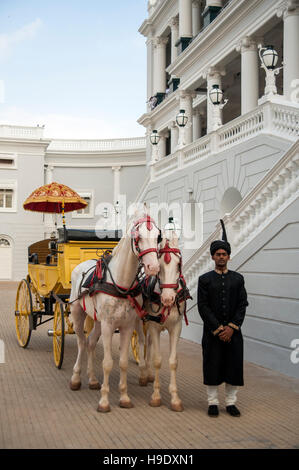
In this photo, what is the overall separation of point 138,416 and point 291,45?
12180 mm

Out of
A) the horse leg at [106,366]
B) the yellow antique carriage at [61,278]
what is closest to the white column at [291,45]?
the yellow antique carriage at [61,278]

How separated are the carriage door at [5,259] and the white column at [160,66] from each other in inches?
602

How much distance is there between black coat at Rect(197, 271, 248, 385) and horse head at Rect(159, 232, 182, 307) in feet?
1.49

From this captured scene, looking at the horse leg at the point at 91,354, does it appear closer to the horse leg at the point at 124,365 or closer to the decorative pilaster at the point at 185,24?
the horse leg at the point at 124,365

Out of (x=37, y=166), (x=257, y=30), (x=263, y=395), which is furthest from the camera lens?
(x=37, y=166)

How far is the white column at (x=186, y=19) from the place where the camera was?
72.0 ft

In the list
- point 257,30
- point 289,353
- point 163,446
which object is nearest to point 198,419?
point 163,446

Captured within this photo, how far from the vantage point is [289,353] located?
757 centimetres

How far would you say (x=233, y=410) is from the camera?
18.2 ft

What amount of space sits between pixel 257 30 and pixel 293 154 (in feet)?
32.6

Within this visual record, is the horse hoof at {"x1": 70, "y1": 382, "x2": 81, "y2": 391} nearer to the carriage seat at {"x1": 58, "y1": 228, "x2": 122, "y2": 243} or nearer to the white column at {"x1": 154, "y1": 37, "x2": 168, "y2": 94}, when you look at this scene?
the carriage seat at {"x1": 58, "y1": 228, "x2": 122, "y2": 243}

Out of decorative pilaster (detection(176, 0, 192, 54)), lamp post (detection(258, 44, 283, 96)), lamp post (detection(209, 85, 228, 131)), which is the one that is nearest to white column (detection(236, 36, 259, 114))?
lamp post (detection(209, 85, 228, 131))

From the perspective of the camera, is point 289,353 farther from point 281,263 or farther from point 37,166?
point 37,166
